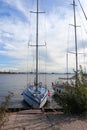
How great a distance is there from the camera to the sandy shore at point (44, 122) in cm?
764

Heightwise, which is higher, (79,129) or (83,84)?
(83,84)

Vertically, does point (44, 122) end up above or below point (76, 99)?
below

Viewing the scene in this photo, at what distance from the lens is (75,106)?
33.1 ft

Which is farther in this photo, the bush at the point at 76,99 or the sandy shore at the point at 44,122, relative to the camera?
the bush at the point at 76,99

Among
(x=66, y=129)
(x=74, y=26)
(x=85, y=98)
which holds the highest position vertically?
(x=74, y=26)

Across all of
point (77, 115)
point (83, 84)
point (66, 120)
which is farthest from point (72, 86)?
point (66, 120)

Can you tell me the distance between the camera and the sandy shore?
7645 millimetres

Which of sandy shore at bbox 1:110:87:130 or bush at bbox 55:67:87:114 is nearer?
sandy shore at bbox 1:110:87:130

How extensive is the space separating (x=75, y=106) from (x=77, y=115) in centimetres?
38

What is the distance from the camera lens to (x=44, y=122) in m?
8.46

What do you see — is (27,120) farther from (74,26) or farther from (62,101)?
(74,26)

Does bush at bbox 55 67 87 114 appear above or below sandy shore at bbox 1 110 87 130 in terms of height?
above

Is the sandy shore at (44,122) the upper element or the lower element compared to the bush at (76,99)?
lower

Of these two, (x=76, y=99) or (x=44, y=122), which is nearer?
(x=44, y=122)
